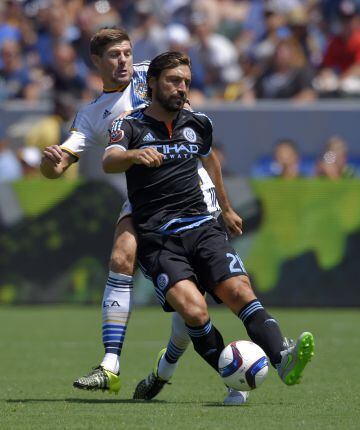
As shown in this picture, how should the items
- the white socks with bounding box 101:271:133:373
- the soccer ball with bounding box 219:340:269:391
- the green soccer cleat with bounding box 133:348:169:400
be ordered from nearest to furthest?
the soccer ball with bounding box 219:340:269:391 → the white socks with bounding box 101:271:133:373 → the green soccer cleat with bounding box 133:348:169:400

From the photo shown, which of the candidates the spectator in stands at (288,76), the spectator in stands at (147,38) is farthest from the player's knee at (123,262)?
the spectator in stands at (147,38)

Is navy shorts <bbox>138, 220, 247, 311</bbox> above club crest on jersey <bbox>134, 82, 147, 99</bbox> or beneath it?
beneath

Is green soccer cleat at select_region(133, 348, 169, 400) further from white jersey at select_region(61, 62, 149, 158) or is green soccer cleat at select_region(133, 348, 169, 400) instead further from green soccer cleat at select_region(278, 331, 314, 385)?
white jersey at select_region(61, 62, 149, 158)

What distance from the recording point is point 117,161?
696 cm

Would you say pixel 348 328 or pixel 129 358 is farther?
pixel 348 328

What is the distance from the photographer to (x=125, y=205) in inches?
295

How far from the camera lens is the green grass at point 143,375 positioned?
20.5 feet

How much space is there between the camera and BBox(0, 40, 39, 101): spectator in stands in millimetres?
17828

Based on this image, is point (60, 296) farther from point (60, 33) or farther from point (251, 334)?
point (251, 334)

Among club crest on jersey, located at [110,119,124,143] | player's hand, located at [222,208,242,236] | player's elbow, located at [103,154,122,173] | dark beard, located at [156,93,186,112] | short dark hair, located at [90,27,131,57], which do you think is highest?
short dark hair, located at [90,27,131,57]

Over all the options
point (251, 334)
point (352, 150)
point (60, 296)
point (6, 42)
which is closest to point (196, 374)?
point (251, 334)

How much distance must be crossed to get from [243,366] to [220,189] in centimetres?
137

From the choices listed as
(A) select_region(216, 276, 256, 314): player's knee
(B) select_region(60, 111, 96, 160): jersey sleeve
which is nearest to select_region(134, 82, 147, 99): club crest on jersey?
(B) select_region(60, 111, 96, 160): jersey sleeve

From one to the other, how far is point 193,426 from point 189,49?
11677mm
